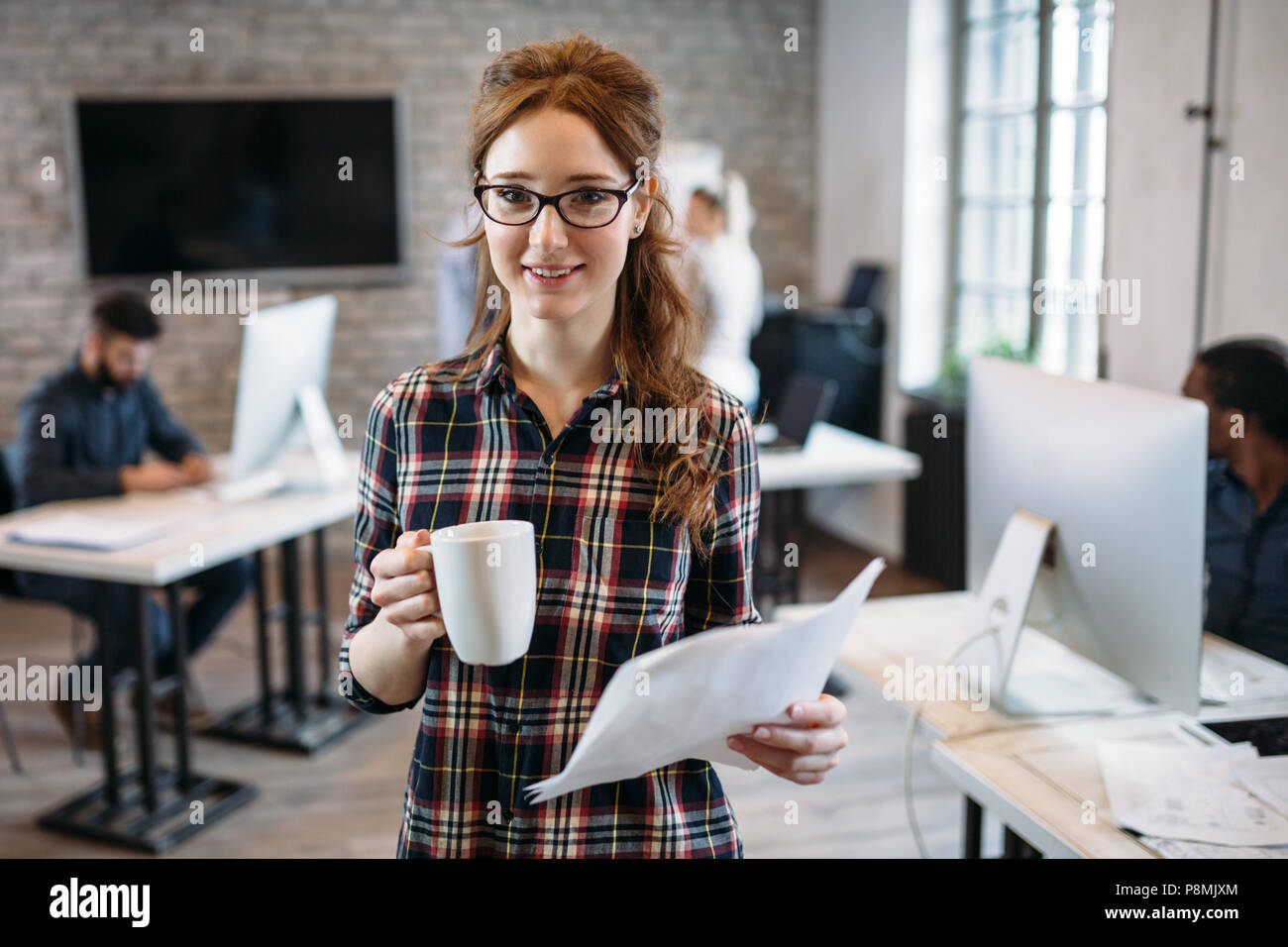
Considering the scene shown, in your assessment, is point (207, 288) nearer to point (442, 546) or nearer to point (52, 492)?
point (52, 492)

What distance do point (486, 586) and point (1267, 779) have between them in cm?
104

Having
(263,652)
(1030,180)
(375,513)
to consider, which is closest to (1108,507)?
(375,513)

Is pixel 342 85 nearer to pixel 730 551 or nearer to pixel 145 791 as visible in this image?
pixel 145 791

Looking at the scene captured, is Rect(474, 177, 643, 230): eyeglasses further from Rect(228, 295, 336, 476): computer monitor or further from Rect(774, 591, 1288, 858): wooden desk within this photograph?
Rect(228, 295, 336, 476): computer monitor

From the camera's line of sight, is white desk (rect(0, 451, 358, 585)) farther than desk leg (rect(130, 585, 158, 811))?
No

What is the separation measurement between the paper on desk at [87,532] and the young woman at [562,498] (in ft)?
5.61

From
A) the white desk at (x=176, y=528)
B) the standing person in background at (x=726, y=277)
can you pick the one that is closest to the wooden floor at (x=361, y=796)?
the white desk at (x=176, y=528)

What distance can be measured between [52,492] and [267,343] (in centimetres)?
75

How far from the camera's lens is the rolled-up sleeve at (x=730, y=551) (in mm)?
1168

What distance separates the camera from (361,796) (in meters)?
3.08

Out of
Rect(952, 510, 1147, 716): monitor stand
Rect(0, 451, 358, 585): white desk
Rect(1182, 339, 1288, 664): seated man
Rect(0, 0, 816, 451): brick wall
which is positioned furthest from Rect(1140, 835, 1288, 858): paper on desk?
Rect(0, 0, 816, 451): brick wall

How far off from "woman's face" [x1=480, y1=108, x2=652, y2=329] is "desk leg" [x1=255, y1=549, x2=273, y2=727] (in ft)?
8.24

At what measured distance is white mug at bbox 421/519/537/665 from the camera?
0.94 m

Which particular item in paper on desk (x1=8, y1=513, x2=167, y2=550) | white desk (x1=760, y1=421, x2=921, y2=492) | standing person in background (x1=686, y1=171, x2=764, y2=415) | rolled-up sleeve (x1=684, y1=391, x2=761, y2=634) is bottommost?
paper on desk (x1=8, y1=513, x2=167, y2=550)
